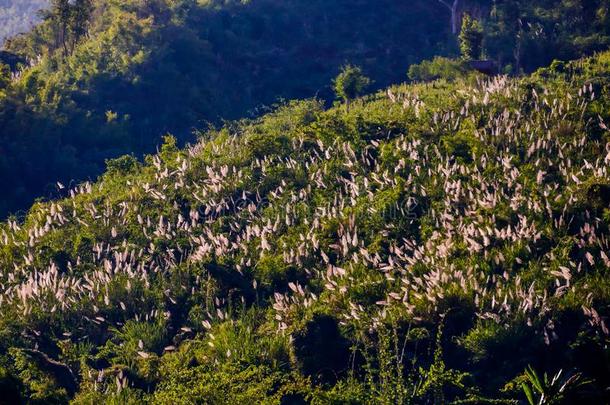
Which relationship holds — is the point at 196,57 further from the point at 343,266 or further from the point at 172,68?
the point at 343,266

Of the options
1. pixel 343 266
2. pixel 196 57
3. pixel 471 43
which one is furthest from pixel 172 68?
pixel 343 266

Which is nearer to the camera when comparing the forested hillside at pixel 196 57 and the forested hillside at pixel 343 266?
the forested hillside at pixel 343 266

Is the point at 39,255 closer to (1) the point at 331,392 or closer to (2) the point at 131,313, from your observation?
(2) the point at 131,313

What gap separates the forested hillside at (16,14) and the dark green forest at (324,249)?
11553 centimetres

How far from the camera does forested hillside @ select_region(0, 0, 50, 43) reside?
142625 millimetres

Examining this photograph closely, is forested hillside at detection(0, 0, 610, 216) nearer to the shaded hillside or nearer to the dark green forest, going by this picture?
the shaded hillside

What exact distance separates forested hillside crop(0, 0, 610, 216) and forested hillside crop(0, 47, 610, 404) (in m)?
5.91

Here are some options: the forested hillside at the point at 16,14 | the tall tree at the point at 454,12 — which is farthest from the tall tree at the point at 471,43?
the forested hillside at the point at 16,14

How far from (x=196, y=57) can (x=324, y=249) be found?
67.7 ft

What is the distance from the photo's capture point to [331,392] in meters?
13.5

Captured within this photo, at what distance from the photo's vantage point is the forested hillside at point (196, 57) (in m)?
30.7

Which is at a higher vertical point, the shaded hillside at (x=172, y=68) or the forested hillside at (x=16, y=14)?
the forested hillside at (x=16, y=14)

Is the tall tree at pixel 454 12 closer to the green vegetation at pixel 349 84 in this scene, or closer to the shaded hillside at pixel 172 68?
the shaded hillside at pixel 172 68

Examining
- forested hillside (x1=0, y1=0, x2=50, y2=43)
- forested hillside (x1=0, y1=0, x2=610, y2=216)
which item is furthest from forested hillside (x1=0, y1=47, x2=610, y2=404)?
forested hillside (x1=0, y1=0, x2=50, y2=43)
